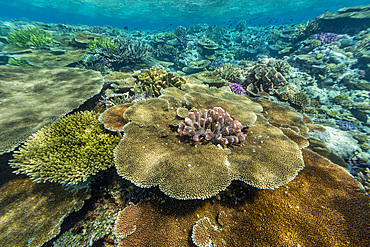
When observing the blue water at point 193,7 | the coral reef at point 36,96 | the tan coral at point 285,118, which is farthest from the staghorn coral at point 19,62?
the blue water at point 193,7

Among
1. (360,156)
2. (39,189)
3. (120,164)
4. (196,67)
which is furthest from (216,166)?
(196,67)

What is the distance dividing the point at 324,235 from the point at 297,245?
42 cm

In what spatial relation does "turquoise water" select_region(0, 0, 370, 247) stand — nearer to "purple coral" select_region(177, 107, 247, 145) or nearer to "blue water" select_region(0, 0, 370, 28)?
"purple coral" select_region(177, 107, 247, 145)

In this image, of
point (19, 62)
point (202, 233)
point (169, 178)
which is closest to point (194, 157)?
point (169, 178)

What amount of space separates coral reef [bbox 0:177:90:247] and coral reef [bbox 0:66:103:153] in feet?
2.99

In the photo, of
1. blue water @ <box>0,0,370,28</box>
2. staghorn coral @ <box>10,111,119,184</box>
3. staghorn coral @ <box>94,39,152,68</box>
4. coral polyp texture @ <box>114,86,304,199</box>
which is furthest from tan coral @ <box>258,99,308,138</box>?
blue water @ <box>0,0,370,28</box>

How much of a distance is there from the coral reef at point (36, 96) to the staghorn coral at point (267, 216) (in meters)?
3.21

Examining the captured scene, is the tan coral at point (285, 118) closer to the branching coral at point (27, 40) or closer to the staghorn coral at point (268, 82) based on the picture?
the staghorn coral at point (268, 82)

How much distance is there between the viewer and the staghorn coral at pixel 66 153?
2459 mm

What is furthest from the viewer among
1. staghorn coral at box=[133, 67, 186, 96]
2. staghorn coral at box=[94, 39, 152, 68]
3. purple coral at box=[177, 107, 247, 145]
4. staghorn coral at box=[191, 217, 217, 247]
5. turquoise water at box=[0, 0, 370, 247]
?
staghorn coral at box=[94, 39, 152, 68]

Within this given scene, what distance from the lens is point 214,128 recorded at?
116 inches

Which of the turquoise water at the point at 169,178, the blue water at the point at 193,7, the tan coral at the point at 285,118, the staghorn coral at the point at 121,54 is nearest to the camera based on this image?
the turquoise water at the point at 169,178

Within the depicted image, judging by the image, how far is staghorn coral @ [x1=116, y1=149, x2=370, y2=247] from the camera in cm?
190

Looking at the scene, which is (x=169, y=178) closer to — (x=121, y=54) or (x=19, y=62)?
(x=121, y=54)
